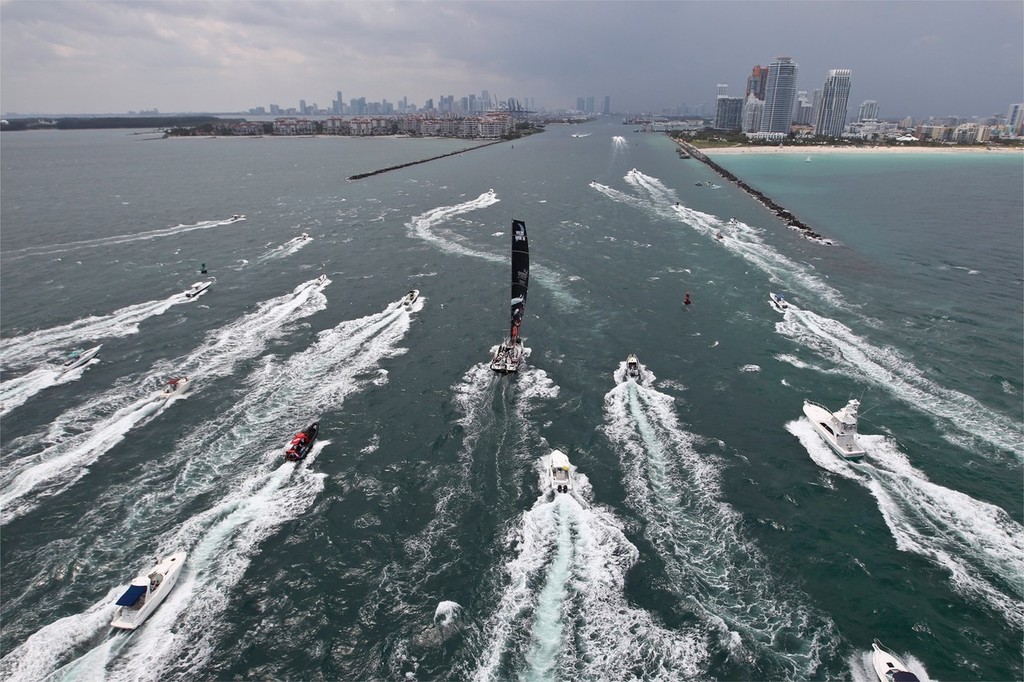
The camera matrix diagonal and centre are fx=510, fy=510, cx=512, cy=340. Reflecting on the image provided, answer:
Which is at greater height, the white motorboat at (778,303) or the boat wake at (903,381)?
the white motorboat at (778,303)

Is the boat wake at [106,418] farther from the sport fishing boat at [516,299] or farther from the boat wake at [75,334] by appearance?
the sport fishing boat at [516,299]

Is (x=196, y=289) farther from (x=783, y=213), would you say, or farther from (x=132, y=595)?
(x=783, y=213)

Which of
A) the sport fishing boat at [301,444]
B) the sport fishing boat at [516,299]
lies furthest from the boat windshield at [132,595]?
the sport fishing boat at [516,299]

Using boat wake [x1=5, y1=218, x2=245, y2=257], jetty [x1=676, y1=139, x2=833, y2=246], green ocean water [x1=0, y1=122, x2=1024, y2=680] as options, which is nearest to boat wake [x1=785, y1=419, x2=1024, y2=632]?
green ocean water [x1=0, y1=122, x2=1024, y2=680]

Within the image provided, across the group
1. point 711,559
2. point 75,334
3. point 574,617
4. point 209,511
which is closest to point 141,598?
point 209,511

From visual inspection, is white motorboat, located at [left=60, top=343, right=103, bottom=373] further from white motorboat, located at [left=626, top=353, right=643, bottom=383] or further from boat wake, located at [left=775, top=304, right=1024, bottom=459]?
boat wake, located at [left=775, top=304, right=1024, bottom=459]

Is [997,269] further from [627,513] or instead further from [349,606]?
[349,606]
